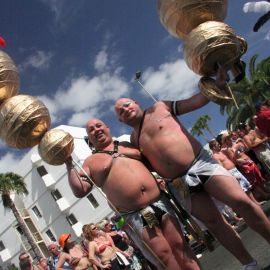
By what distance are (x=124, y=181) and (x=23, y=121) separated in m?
1.15

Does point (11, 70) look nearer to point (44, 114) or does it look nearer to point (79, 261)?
point (44, 114)

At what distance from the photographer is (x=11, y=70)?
14.4ft

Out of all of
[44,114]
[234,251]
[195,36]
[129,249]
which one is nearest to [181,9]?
[195,36]

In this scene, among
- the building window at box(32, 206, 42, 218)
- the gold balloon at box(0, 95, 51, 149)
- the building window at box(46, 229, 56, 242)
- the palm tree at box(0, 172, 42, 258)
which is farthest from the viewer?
the building window at box(32, 206, 42, 218)

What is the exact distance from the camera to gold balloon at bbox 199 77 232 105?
3664 millimetres

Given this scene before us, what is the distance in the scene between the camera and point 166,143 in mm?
3945

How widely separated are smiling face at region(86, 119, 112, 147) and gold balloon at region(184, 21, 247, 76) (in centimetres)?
114

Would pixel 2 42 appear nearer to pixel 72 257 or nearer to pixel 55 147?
pixel 55 147

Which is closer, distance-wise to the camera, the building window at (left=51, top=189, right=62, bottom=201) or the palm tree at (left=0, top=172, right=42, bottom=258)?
the palm tree at (left=0, top=172, right=42, bottom=258)

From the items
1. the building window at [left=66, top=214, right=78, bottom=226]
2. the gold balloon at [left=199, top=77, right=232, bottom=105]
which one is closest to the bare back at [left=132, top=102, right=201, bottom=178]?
the gold balloon at [left=199, top=77, right=232, bottom=105]

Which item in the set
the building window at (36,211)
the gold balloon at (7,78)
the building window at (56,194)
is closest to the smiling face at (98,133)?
the gold balloon at (7,78)

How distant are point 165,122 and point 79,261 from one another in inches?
166

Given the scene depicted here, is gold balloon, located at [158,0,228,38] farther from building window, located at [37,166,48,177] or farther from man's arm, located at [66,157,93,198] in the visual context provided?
building window, located at [37,166,48,177]

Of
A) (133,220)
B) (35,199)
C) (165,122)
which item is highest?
(35,199)
